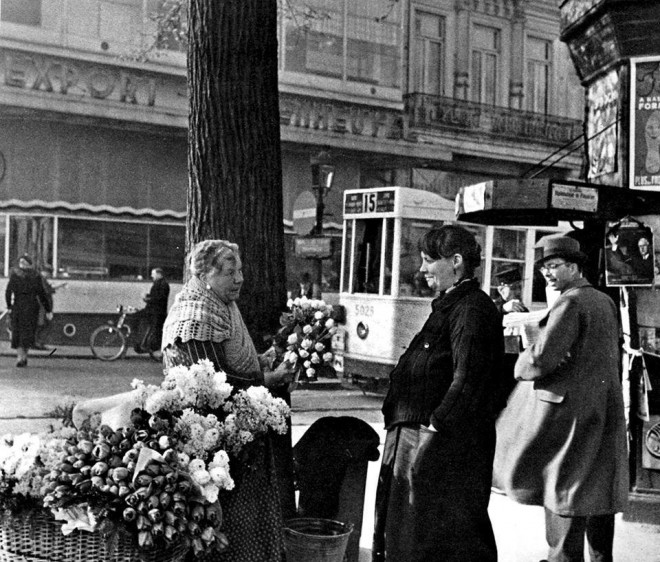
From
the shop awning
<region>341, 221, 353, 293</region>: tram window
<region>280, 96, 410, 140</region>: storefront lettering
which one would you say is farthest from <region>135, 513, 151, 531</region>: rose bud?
<region>280, 96, 410, 140</region>: storefront lettering

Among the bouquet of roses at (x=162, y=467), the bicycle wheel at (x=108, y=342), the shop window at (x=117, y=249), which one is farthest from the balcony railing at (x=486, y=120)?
the bouquet of roses at (x=162, y=467)

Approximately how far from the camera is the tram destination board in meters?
13.2

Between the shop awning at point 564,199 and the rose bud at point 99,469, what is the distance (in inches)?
170

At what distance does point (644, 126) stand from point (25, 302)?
1130 centimetres

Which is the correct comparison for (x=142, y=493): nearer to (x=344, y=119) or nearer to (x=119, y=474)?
(x=119, y=474)

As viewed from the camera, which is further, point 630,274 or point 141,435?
point 630,274

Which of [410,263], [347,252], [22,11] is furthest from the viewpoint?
[22,11]

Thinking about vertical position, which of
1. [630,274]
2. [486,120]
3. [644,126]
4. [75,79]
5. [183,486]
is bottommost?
[183,486]

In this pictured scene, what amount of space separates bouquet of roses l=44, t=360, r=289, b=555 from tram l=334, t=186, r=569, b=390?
916cm

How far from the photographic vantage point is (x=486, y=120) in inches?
1017

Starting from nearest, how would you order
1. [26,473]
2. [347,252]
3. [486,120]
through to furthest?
[26,473], [347,252], [486,120]

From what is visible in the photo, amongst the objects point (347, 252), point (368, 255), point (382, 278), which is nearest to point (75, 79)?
point (347, 252)

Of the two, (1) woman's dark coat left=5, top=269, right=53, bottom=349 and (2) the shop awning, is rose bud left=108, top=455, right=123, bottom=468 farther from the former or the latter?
(1) woman's dark coat left=5, top=269, right=53, bottom=349

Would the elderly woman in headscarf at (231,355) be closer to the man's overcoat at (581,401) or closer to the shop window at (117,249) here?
the man's overcoat at (581,401)
